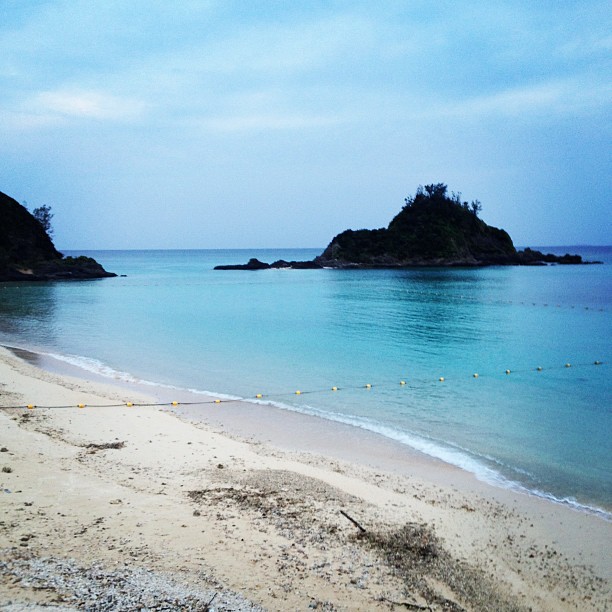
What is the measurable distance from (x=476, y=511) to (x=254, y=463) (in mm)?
3271

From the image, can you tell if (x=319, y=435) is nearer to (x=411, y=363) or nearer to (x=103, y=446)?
(x=103, y=446)

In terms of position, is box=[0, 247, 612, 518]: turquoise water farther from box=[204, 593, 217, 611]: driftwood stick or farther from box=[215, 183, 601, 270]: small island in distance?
box=[215, 183, 601, 270]: small island in distance

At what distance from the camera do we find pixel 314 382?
1525cm

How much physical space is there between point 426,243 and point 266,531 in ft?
336

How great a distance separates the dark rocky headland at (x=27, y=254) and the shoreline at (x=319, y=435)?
57.1 m

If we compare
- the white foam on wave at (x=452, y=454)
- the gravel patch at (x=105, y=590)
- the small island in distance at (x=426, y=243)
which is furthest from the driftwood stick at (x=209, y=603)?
the small island in distance at (x=426, y=243)

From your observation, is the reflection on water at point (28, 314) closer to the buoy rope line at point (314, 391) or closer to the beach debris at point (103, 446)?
the buoy rope line at point (314, 391)

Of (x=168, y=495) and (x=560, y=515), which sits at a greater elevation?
(x=168, y=495)

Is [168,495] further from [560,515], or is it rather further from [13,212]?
[13,212]

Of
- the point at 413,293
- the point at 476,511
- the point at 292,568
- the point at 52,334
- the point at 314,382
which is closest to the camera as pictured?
the point at 292,568

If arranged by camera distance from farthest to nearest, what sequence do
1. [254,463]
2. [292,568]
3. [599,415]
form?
[599,415], [254,463], [292,568]

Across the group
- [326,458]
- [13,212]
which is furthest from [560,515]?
[13,212]

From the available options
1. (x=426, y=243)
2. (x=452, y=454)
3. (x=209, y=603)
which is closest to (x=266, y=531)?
(x=209, y=603)

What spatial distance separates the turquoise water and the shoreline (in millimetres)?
138
